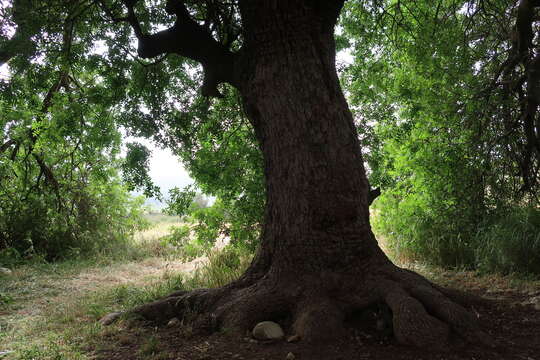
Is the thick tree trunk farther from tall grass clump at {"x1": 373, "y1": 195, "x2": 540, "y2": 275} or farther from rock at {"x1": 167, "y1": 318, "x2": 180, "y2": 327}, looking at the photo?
tall grass clump at {"x1": 373, "y1": 195, "x2": 540, "y2": 275}

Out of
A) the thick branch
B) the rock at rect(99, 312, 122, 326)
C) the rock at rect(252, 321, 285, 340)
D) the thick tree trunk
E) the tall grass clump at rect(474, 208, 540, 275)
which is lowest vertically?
the rock at rect(252, 321, 285, 340)

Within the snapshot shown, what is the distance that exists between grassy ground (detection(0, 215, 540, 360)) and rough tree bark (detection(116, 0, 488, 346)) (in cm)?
121

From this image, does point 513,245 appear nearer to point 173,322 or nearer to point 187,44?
point 173,322

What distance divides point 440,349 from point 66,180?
31.9ft

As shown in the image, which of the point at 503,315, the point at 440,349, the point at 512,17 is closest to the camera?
the point at 440,349

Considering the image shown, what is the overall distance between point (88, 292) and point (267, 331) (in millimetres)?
4527

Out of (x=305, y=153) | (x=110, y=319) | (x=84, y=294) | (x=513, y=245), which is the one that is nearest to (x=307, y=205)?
(x=305, y=153)

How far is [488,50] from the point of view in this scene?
23.3 feet

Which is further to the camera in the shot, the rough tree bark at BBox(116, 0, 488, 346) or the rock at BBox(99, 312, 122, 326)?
the rock at BBox(99, 312, 122, 326)

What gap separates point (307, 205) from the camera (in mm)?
3887

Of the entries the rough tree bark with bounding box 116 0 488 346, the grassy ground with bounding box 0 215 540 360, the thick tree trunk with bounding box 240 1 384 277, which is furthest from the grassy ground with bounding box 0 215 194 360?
the thick tree trunk with bounding box 240 1 384 277

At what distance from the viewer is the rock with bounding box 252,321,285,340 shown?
362cm

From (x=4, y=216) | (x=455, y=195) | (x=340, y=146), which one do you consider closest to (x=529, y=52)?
(x=455, y=195)

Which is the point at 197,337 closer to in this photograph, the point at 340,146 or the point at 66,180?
the point at 340,146
